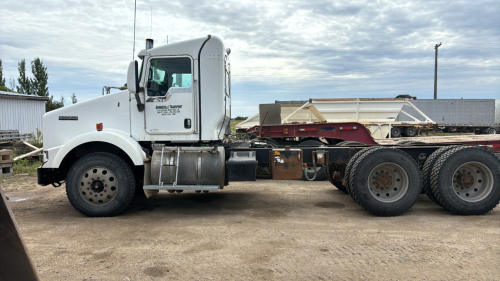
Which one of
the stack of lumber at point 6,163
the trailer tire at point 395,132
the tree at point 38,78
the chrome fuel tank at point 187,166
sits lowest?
the stack of lumber at point 6,163

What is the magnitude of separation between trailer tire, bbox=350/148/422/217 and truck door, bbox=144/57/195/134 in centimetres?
306

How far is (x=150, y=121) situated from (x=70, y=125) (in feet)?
4.97

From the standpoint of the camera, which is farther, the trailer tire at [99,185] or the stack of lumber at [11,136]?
the stack of lumber at [11,136]

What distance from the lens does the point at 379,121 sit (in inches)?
615

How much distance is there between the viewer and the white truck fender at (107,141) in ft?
19.7

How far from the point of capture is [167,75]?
6.22 metres

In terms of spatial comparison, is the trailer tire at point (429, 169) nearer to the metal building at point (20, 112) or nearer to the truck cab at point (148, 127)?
the truck cab at point (148, 127)

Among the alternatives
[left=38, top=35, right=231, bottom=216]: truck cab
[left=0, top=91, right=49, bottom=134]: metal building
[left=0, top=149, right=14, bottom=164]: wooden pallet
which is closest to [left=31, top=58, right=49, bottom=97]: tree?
[left=0, top=91, right=49, bottom=134]: metal building

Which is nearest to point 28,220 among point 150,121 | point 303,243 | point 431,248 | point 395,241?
point 150,121

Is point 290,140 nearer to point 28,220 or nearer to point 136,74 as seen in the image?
point 136,74

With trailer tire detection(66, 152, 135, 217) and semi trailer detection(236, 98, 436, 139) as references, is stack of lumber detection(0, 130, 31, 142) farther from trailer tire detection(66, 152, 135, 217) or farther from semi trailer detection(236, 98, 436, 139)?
trailer tire detection(66, 152, 135, 217)

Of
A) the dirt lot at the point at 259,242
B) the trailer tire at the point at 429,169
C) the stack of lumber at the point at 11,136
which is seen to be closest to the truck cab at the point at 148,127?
the dirt lot at the point at 259,242

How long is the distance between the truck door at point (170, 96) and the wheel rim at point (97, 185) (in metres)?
1.11

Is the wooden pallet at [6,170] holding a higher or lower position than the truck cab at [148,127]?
lower
